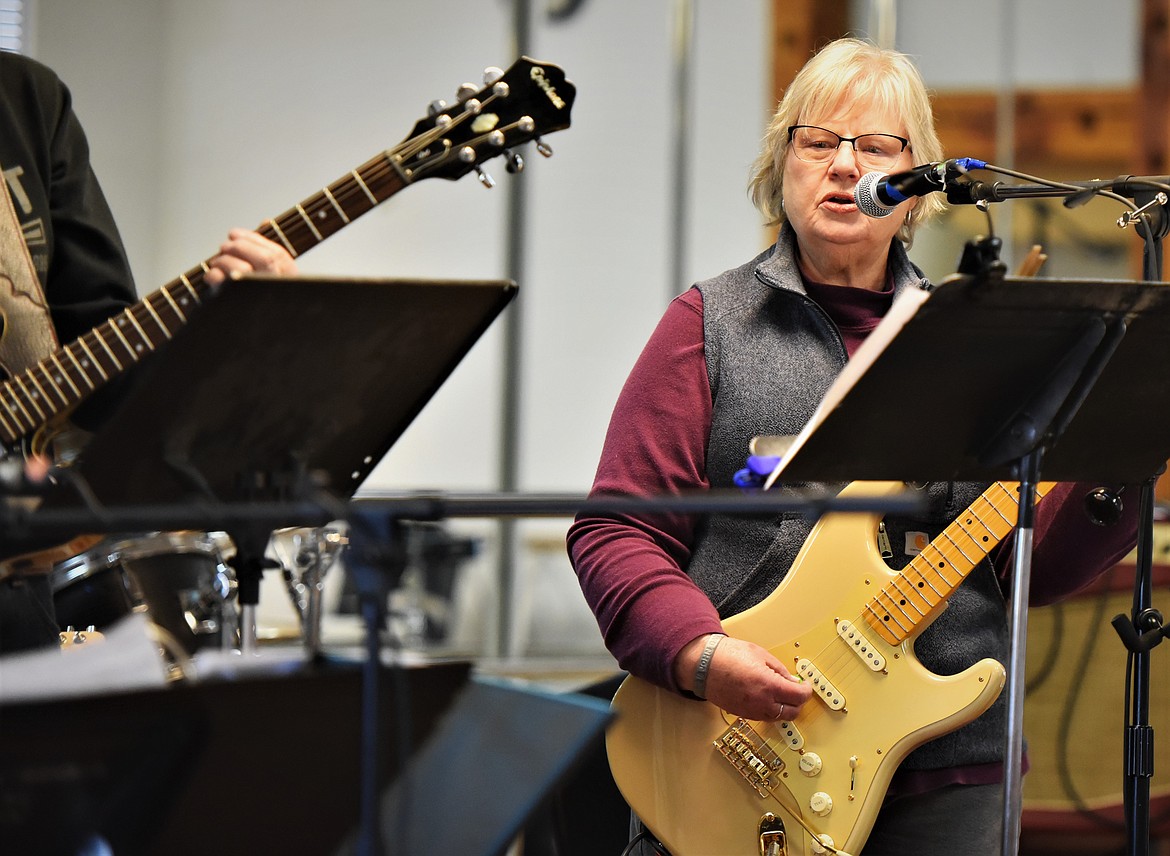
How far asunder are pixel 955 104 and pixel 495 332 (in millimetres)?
1857

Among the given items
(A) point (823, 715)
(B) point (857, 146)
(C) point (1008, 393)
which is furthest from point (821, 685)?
(B) point (857, 146)

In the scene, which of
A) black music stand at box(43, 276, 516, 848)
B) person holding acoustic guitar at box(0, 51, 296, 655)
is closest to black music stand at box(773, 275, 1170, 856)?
black music stand at box(43, 276, 516, 848)

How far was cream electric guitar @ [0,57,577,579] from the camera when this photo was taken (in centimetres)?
160

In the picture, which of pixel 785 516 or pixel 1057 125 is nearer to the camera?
pixel 785 516

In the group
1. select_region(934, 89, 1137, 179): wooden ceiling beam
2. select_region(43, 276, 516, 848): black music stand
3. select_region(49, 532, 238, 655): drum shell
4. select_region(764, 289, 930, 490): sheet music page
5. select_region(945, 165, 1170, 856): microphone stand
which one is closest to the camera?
select_region(43, 276, 516, 848): black music stand

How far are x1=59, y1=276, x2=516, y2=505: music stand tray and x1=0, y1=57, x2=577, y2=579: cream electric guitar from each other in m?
0.29

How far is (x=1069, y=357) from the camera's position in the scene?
148 cm

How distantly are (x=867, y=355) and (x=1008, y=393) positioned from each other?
8.0 inches

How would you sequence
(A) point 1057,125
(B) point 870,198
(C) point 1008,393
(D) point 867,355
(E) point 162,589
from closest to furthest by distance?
(D) point 867,355, (C) point 1008,393, (B) point 870,198, (E) point 162,589, (A) point 1057,125

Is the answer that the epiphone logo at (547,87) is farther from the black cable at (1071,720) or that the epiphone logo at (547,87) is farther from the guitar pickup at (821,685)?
the black cable at (1071,720)

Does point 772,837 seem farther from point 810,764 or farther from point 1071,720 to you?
point 1071,720

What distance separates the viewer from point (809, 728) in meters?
1.85

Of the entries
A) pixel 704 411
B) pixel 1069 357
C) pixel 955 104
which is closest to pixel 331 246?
pixel 955 104

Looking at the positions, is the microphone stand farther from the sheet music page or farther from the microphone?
the sheet music page
